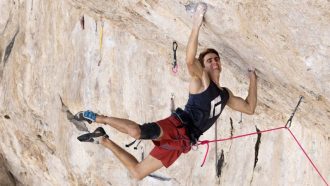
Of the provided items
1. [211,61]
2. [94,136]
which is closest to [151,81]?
[94,136]

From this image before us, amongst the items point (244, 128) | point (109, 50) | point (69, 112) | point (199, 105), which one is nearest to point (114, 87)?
point (109, 50)

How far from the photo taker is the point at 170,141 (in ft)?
→ 18.0

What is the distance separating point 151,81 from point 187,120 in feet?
7.90

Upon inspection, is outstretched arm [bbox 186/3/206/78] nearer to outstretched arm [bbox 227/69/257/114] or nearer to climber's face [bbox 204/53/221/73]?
climber's face [bbox 204/53/221/73]

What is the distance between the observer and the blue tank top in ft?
17.6

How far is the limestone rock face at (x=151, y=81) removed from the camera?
183 inches

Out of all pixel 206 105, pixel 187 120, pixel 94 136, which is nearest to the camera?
pixel 206 105

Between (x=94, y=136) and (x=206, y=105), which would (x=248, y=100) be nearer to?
(x=206, y=105)

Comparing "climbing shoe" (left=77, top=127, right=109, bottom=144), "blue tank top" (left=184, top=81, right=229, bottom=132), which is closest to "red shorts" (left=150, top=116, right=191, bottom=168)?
"blue tank top" (left=184, top=81, right=229, bottom=132)

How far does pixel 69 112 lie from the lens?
914 centimetres

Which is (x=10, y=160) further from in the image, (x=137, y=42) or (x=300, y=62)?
(x=300, y=62)

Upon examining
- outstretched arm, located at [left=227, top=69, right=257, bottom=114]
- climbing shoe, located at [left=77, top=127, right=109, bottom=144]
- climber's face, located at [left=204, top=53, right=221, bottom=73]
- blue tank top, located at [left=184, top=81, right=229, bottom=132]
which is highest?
climber's face, located at [left=204, top=53, right=221, bottom=73]

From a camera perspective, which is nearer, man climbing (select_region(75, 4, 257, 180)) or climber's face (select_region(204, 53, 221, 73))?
man climbing (select_region(75, 4, 257, 180))

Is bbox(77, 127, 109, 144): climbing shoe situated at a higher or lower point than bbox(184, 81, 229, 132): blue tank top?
lower
